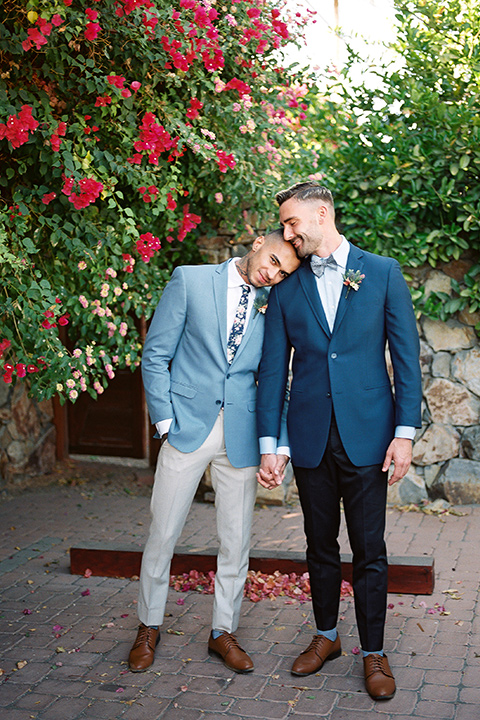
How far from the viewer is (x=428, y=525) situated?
5223 mm

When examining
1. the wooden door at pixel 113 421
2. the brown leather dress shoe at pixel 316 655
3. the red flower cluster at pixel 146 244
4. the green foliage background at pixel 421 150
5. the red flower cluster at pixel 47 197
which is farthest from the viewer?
the wooden door at pixel 113 421

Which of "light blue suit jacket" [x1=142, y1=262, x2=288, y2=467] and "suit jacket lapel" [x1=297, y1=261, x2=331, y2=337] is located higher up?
"suit jacket lapel" [x1=297, y1=261, x2=331, y2=337]

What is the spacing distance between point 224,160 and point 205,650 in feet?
8.48

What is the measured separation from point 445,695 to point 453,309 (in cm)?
320

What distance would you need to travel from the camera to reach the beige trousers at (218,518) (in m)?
3.11

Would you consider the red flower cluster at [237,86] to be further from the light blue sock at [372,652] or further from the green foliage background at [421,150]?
the light blue sock at [372,652]

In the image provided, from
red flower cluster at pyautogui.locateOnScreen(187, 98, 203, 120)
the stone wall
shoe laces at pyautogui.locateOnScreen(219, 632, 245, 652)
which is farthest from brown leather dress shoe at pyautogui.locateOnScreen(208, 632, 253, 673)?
the stone wall

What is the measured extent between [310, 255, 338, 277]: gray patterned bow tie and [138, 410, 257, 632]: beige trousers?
0.69 meters

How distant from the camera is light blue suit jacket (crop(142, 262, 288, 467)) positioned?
10.1 feet

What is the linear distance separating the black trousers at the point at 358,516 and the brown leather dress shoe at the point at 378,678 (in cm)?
5

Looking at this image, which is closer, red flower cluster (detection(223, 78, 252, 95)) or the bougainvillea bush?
the bougainvillea bush

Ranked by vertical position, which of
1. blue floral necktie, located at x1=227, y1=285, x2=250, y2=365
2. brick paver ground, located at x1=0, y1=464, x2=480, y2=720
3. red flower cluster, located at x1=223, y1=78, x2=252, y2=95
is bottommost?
brick paver ground, located at x1=0, y1=464, x2=480, y2=720

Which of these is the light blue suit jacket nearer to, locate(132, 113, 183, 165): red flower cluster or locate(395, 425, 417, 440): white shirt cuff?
locate(395, 425, 417, 440): white shirt cuff

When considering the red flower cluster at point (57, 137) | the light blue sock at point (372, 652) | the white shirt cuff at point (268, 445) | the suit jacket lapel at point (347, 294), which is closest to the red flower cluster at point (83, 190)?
the red flower cluster at point (57, 137)
